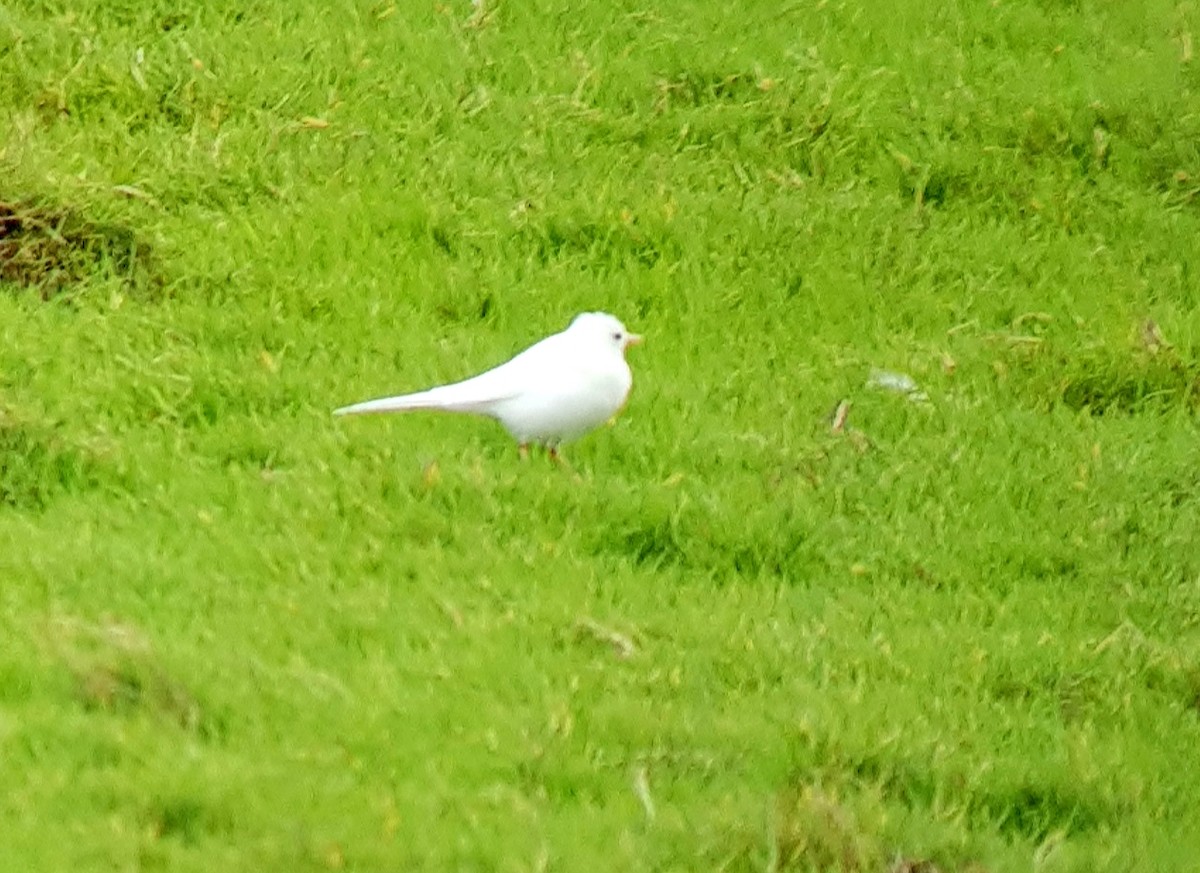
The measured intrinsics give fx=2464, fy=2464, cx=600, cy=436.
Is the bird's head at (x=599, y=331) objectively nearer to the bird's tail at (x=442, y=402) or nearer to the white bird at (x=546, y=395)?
the white bird at (x=546, y=395)

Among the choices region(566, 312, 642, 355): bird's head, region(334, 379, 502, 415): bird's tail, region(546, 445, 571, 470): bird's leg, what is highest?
region(566, 312, 642, 355): bird's head

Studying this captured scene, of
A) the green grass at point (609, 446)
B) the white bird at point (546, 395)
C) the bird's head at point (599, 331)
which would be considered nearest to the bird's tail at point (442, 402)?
the white bird at point (546, 395)

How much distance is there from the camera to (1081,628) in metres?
6.49

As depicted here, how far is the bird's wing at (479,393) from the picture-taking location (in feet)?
21.9

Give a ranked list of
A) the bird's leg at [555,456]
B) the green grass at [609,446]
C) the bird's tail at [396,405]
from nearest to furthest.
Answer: the green grass at [609,446] → the bird's tail at [396,405] → the bird's leg at [555,456]

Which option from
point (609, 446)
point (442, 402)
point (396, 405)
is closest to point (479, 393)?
point (442, 402)

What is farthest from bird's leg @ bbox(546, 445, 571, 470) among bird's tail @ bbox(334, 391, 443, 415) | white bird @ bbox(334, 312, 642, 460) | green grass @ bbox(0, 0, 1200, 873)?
bird's tail @ bbox(334, 391, 443, 415)

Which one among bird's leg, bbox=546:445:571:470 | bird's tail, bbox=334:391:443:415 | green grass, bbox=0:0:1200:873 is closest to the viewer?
green grass, bbox=0:0:1200:873

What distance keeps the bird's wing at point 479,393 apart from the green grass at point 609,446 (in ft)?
0.50

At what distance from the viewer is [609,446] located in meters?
7.15

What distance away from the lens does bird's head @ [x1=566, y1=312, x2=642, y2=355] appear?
6.96 metres

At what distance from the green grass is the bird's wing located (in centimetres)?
15

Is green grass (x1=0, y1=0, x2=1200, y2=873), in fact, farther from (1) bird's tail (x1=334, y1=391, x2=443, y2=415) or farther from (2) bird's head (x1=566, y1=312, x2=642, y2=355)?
(2) bird's head (x1=566, y1=312, x2=642, y2=355)

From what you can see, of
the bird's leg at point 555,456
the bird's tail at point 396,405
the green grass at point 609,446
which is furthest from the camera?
the bird's leg at point 555,456
